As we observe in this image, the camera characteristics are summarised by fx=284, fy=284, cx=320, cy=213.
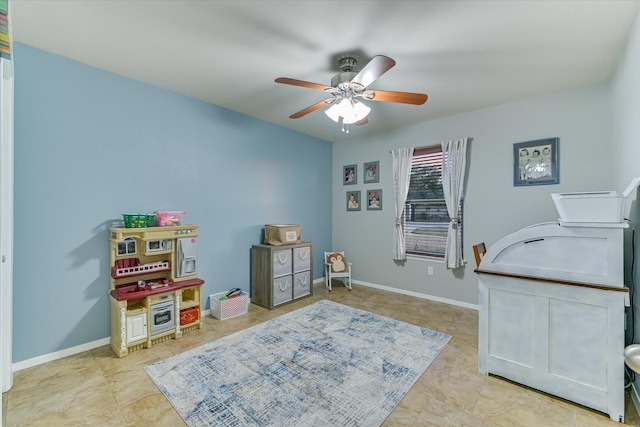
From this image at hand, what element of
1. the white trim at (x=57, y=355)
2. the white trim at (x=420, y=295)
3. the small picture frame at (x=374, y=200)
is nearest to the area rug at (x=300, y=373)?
the white trim at (x=57, y=355)

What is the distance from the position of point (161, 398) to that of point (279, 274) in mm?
1976

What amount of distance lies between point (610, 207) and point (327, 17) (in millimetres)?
2220

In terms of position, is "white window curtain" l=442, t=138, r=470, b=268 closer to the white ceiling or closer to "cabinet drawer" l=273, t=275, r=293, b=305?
the white ceiling

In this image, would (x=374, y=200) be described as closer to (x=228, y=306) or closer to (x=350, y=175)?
(x=350, y=175)

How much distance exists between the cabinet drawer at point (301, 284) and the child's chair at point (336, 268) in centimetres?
52

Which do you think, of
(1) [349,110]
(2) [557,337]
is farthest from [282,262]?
(2) [557,337]

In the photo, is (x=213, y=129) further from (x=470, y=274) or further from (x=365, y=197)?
(x=470, y=274)

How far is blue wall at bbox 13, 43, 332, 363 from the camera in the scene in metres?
2.35

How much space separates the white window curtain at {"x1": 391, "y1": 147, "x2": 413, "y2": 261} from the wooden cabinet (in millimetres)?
1365

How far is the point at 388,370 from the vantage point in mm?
2309

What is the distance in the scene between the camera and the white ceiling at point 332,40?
6.19 feet

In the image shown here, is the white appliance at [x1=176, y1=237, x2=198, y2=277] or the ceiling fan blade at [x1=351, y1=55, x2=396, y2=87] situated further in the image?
the white appliance at [x1=176, y1=237, x2=198, y2=277]

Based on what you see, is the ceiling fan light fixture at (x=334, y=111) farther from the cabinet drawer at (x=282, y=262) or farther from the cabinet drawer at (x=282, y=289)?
the cabinet drawer at (x=282, y=289)

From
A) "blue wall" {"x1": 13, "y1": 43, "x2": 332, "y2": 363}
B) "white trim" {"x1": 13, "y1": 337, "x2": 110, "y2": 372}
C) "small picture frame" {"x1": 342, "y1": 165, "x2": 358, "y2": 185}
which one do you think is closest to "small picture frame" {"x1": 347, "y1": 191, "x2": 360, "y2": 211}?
"small picture frame" {"x1": 342, "y1": 165, "x2": 358, "y2": 185}
